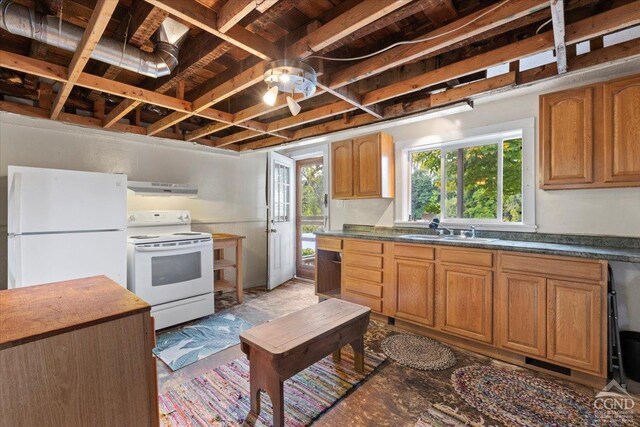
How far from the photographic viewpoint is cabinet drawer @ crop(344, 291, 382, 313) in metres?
3.32

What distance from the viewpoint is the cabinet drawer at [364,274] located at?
3.32 m

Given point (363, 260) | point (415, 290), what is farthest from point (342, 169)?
point (415, 290)

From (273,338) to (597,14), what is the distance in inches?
108

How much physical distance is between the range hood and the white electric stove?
0.32m

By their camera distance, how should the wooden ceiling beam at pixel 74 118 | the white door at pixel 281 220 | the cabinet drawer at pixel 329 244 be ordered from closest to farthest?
the wooden ceiling beam at pixel 74 118, the cabinet drawer at pixel 329 244, the white door at pixel 281 220

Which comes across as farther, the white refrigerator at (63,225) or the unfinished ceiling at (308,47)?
the white refrigerator at (63,225)

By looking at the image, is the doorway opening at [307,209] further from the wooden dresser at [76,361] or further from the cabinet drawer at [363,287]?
the wooden dresser at [76,361]

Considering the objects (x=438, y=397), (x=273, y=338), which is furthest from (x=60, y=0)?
(x=438, y=397)

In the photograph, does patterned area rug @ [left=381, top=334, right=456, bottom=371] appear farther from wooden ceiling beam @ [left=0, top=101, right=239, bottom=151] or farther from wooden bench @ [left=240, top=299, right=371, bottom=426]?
wooden ceiling beam @ [left=0, top=101, right=239, bottom=151]

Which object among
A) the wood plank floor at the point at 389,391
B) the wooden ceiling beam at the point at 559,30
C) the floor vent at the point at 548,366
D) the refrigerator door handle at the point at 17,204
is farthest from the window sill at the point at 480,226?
the refrigerator door handle at the point at 17,204

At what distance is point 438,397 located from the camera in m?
2.01

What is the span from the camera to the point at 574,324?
2.14 m

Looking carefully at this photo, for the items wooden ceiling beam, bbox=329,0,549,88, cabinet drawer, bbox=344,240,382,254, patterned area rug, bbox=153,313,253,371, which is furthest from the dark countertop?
patterned area rug, bbox=153,313,253,371

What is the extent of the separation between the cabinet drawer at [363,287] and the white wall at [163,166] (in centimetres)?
196
